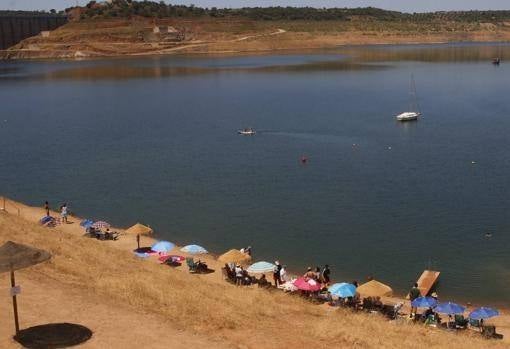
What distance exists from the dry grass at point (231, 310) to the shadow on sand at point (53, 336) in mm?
2966

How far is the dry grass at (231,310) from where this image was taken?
66.2ft

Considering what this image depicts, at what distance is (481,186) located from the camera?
51.6 metres

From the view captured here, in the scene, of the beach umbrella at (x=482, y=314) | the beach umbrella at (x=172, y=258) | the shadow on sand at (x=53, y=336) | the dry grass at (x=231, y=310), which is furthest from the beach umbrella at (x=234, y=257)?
the shadow on sand at (x=53, y=336)

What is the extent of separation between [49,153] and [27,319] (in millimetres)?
54196

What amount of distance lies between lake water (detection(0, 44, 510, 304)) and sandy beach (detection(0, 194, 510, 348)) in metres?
9.31

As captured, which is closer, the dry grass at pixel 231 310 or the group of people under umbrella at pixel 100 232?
the dry grass at pixel 231 310

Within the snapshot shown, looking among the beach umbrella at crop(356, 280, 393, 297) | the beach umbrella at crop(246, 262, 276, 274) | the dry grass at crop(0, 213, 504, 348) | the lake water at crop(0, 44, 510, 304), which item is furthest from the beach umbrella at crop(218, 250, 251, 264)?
the beach umbrella at crop(356, 280, 393, 297)

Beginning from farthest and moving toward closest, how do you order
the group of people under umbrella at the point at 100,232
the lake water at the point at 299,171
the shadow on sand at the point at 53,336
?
the group of people under umbrella at the point at 100,232
the lake water at the point at 299,171
the shadow on sand at the point at 53,336

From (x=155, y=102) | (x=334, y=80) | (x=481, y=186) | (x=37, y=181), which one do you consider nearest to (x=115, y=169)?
(x=37, y=181)

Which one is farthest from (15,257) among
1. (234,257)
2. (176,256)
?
(176,256)

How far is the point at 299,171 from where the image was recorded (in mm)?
58875

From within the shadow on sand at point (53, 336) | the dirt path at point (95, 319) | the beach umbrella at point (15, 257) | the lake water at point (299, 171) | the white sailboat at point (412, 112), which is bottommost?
the lake water at point (299, 171)

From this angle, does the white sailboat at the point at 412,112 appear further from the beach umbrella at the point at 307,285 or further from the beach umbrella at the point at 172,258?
the beach umbrella at the point at 307,285

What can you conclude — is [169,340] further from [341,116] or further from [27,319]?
[341,116]
